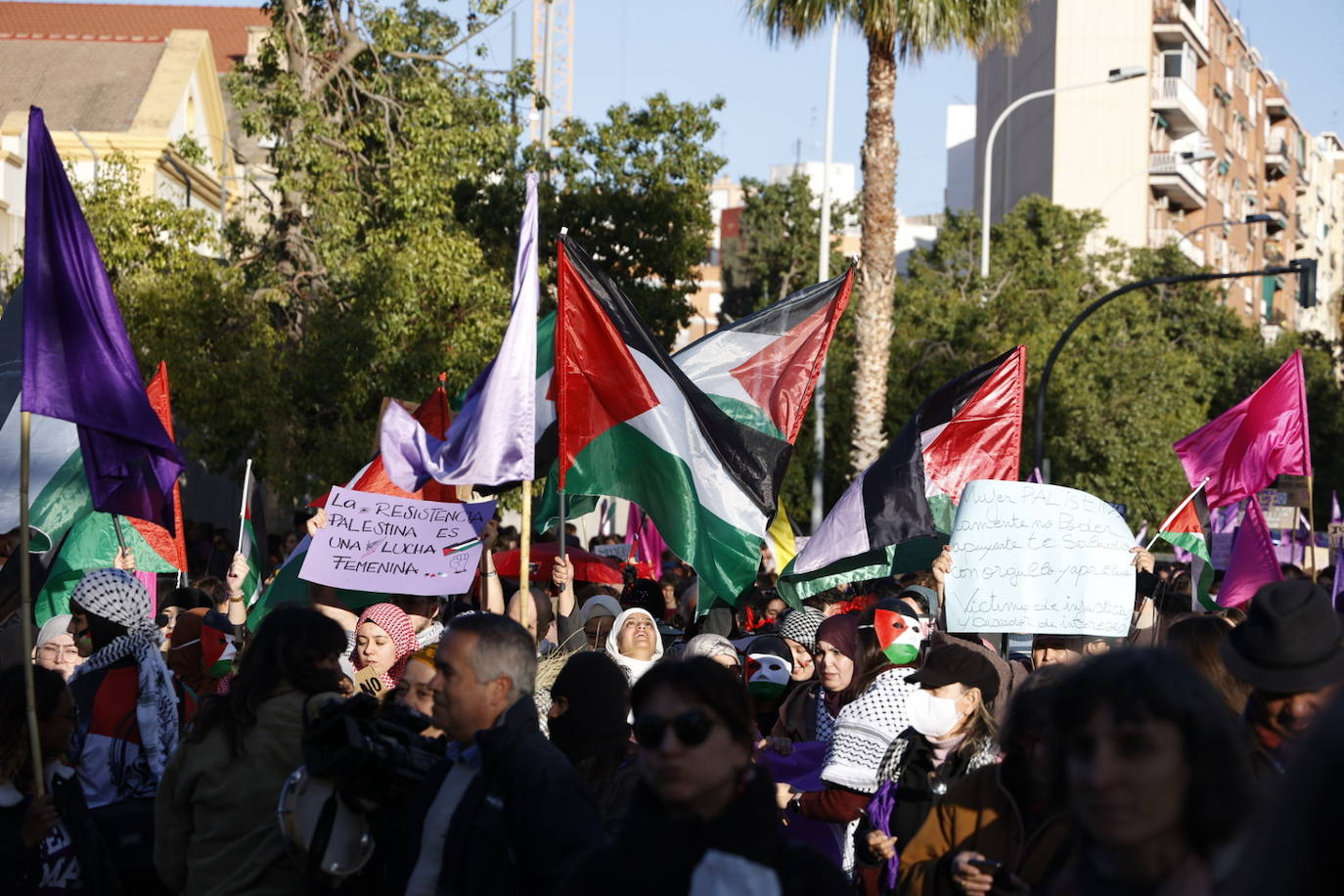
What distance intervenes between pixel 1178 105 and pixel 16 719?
188 ft

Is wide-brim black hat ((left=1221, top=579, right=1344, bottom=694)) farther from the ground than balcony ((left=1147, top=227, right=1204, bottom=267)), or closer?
closer

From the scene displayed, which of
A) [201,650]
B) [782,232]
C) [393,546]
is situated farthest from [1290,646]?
[782,232]

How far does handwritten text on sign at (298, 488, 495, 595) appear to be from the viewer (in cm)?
834

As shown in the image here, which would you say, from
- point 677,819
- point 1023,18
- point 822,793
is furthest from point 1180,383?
point 677,819

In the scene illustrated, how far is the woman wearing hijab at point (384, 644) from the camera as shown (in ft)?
22.8

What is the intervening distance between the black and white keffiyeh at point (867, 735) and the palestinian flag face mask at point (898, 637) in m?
0.45

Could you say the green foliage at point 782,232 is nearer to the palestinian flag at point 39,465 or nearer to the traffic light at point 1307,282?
the traffic light at point 1307,282

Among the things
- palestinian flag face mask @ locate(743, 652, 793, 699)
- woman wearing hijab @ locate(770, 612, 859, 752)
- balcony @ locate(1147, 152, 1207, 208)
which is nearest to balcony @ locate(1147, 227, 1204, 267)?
balcony @ locate(1147, 152, 1207, 208)

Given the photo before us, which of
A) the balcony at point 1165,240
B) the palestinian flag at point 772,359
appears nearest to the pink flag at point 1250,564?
the palestinian flag at point 772,359

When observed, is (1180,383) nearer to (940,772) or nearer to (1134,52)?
(1134,52)

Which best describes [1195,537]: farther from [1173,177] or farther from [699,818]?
[1173,177]

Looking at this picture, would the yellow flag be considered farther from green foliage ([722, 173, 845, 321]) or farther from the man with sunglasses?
green foliage ([722, 173, 845, 321])

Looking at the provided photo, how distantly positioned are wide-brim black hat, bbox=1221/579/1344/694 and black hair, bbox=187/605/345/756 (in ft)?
7.66

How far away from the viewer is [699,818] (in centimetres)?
295
